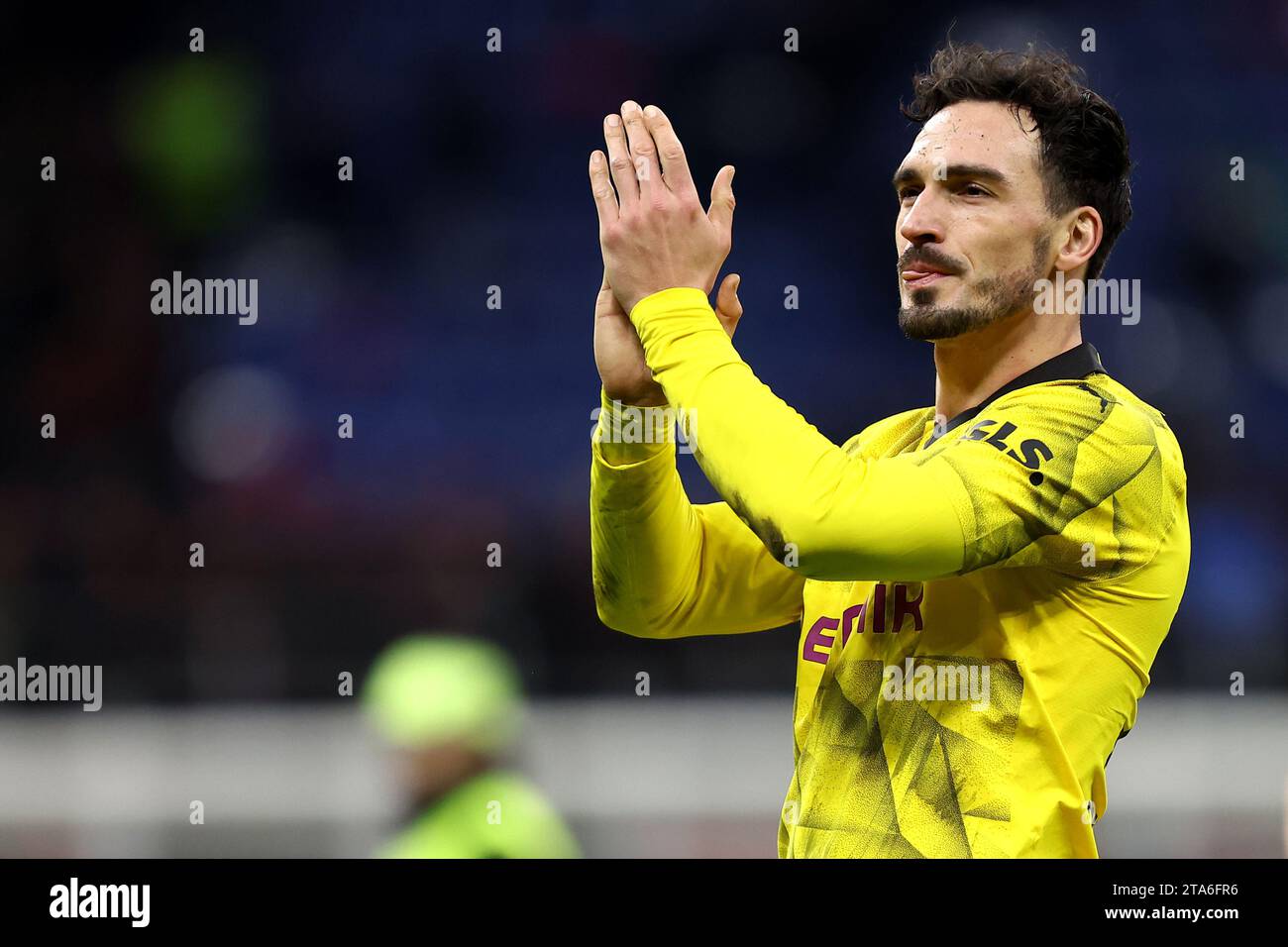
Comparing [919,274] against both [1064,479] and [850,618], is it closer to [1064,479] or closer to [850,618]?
[1064,479]

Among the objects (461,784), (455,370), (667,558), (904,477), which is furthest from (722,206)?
(455,370)

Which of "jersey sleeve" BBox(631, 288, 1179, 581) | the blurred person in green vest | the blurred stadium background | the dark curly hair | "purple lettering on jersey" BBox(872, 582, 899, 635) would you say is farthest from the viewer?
the blurred stadium background

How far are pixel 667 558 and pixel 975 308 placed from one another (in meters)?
0.67

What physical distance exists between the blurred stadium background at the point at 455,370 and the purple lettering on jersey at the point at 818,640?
422 centimetres

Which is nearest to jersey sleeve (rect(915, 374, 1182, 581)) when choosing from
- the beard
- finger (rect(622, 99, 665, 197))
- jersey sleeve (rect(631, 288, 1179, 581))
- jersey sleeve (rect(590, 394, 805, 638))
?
jersey sleeve (rect(631, 288, 1179, 581))

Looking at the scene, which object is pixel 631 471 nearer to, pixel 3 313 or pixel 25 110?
pixel 3 313

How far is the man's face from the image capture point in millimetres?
2324

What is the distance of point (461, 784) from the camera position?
3.86 meters

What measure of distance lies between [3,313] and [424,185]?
8.38ft

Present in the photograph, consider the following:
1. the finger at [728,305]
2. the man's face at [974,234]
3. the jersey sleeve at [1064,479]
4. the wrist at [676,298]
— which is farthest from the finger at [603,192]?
the jersey sleeve at [1064,479]

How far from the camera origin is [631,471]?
96.9 inches

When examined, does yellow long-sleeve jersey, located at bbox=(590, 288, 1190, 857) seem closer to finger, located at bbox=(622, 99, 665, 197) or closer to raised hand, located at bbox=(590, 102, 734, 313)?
raised hand, located at bbox=(590, 102, 734, 313)

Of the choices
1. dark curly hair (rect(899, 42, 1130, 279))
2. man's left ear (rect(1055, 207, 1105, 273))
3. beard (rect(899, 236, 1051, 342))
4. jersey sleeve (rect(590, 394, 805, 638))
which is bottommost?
jersey sleeve (rect(590, 394, 805, 638))

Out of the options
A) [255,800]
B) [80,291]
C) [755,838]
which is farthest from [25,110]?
[755,838]
